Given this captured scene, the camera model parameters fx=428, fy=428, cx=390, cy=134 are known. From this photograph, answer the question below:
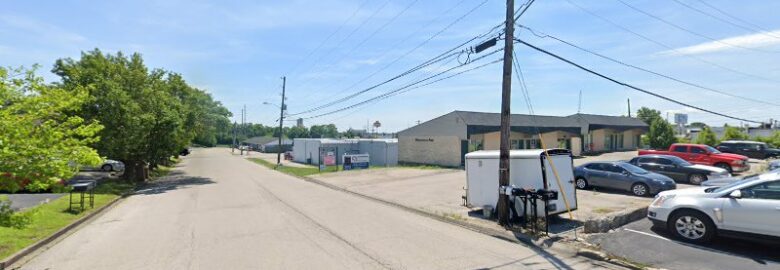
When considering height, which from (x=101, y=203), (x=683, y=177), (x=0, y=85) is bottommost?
(x=101, y=203)

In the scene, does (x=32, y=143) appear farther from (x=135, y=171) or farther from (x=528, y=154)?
(x=135, y=171)

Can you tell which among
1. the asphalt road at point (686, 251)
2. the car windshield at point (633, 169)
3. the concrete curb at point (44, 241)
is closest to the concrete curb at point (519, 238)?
the asphalt road at point (686, 251)

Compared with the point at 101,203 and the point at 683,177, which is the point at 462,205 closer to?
the point at 683,177

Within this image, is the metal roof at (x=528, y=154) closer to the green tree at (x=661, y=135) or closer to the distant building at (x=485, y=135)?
the distant building at (x=485, y=135)

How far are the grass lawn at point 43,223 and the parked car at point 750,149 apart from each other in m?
39.8

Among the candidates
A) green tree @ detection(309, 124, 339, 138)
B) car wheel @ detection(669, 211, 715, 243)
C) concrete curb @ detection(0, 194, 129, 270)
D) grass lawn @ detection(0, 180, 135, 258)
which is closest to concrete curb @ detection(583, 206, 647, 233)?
car wheel @ detection(669, 211, 715, 243)

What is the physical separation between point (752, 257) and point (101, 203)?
65.0 feet

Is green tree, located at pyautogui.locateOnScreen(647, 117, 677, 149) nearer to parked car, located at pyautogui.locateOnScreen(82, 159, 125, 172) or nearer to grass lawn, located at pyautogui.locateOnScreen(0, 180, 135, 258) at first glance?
grass lawn, located at pyautogui.locateOnScreen(0, 180, 135, 258)

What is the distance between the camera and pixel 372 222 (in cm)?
1201

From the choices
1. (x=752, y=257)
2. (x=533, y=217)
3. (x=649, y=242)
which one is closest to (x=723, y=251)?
(x=752, y=257)

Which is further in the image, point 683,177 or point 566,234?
point 683,177

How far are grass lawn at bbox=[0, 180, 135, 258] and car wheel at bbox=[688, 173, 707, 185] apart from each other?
2166cm

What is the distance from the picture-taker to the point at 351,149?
41.1 m

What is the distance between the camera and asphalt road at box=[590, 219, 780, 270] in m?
7.44
